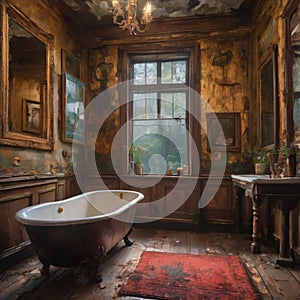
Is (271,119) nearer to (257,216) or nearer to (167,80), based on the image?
(257,216)

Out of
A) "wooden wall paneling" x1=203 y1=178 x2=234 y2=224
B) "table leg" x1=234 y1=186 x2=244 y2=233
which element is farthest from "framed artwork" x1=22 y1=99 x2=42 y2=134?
"table leg" x1=234 y1=186 x2=244 y2=233

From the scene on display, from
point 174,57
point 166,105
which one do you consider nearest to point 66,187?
point 166,105

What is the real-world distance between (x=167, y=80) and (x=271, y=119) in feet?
5.91

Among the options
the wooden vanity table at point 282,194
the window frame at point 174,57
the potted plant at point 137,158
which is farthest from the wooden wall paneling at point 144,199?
the wooden vanity table at point 282,194

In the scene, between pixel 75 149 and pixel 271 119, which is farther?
pixel 75 149

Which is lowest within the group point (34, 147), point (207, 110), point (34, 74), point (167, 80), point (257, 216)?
point (257, 216)

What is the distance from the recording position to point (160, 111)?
4195mm

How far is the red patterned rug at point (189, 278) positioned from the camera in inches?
76.5

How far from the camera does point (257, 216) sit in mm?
2641

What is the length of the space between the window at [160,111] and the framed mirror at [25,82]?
1437 mm

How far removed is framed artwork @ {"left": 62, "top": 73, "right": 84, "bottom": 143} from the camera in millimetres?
3623

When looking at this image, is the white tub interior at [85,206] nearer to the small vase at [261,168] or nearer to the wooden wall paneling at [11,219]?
the wooden wall paneling at [11,219]

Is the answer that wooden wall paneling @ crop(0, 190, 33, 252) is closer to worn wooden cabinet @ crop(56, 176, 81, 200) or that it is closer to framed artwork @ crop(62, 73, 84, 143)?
worn wooden cabinet @ crop(56, 176, 81, 200)

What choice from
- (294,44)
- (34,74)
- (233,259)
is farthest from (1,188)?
(294,44)
